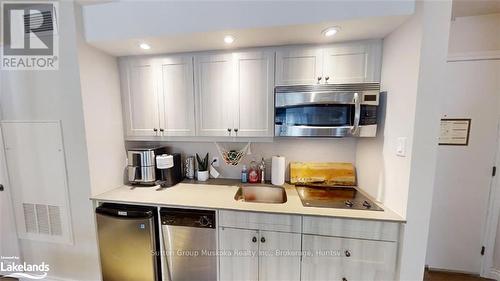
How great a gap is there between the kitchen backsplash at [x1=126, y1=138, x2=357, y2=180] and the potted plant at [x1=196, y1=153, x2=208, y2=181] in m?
0.08

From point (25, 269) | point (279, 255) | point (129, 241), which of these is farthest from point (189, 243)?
point (25, 269)

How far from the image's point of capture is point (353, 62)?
1.62 m

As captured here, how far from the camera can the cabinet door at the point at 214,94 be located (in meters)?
1.80

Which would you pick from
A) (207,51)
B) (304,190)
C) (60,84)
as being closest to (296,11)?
(207,51)

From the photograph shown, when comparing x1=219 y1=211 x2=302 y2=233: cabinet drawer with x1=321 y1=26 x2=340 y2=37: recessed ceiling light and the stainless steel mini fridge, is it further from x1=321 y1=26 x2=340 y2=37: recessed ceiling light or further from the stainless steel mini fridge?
x1=321 y1=26 x2=340 y2=37: recessed ceiling light

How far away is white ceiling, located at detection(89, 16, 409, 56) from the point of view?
1371mm

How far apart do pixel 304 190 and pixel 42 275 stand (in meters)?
2.69

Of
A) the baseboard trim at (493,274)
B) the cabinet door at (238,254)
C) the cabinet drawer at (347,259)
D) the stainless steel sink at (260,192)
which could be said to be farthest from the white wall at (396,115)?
Answer: the baseboard trim at (493,274)

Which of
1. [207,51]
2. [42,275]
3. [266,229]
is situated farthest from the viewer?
[42,275]

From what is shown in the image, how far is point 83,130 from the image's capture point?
5.48ft

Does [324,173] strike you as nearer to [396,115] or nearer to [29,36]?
[396,115]

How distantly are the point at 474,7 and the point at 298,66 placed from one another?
1.57m

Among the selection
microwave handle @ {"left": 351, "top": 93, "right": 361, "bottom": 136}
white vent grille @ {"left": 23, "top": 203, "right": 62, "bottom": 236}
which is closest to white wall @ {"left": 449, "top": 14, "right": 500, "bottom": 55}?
microwave handle @ {"left": 351, "top": 93, "right": 361, "bottom": 136}

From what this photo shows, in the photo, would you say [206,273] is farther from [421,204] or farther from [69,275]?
[421,204]
